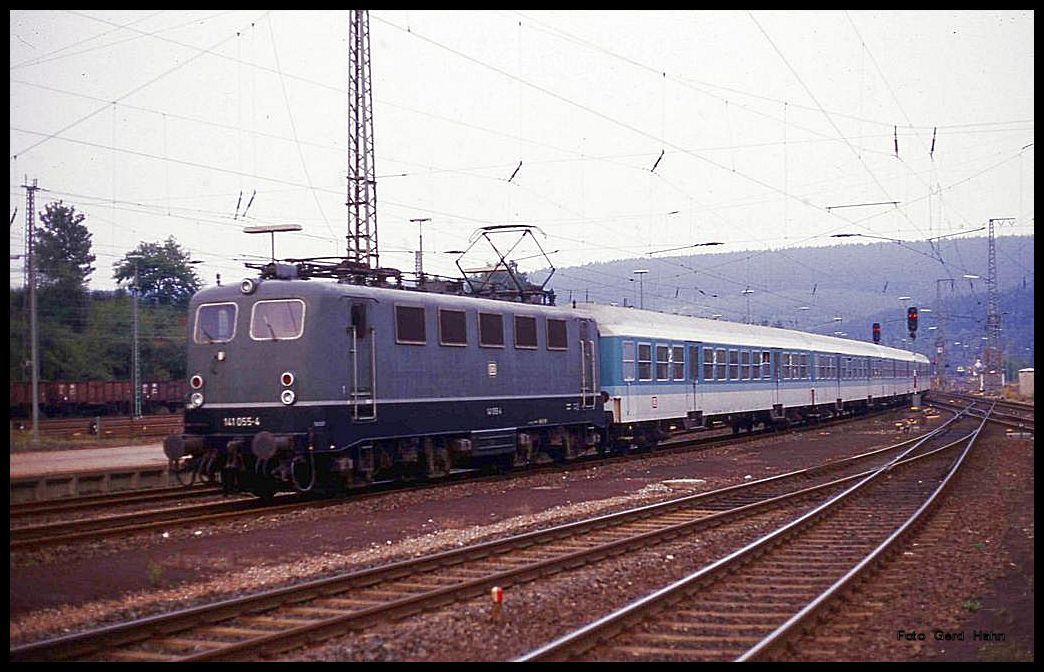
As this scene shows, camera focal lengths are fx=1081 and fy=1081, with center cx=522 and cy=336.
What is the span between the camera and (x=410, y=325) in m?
19.5

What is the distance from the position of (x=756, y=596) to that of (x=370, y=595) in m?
3.93

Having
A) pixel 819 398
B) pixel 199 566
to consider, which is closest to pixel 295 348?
pixel 199 566

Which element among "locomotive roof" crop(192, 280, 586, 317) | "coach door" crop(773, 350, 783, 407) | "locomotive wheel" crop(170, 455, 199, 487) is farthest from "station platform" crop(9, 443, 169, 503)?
"coach door" crop(773, 350, 783, 407)

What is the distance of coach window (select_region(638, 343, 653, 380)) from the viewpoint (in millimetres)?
29698

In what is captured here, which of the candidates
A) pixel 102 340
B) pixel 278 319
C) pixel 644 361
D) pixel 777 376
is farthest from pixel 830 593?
pixel 102 340

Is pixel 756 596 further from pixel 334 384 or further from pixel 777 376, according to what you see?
pixel 777 376

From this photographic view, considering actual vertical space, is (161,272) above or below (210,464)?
above

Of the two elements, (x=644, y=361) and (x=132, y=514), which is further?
(x=644, y=361)

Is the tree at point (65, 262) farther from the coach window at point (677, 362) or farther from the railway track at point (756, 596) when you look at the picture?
the railway track at point (756, 596)

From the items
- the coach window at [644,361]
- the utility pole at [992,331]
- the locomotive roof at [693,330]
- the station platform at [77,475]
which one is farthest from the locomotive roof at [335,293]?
the utility pole at [992,331]

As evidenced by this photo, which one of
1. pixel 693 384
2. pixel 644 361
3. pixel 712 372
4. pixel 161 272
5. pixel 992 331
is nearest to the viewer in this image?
pixel 644 361

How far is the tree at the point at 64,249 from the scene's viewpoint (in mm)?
37531

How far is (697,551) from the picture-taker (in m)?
13.8

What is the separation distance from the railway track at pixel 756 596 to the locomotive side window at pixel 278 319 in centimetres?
815
